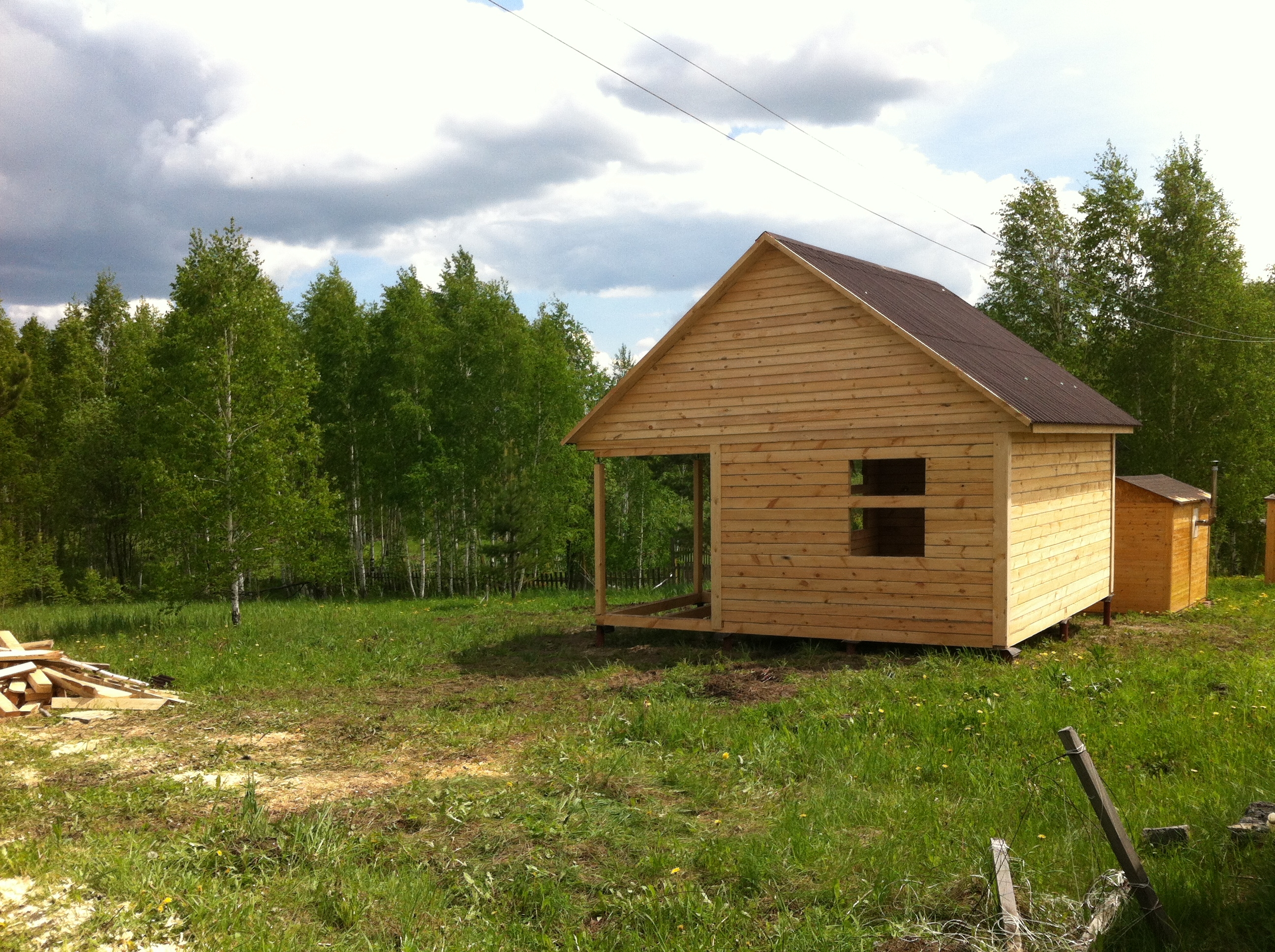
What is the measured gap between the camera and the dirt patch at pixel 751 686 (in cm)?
1098

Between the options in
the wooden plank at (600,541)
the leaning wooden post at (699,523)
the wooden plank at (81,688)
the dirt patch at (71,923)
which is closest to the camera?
the dirt patch at (71,923)

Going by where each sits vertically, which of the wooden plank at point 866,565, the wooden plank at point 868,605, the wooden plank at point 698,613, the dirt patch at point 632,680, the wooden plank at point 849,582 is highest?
the wooden plank at point 866,565

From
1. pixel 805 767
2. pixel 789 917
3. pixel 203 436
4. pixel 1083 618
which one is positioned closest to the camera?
pixel 789 917

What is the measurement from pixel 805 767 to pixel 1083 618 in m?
11.5

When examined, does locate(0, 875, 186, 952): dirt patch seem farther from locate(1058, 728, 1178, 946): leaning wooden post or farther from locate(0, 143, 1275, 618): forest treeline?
locate(0, 143, 1275, 618): forest treeline

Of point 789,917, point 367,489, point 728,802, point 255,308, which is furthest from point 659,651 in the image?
point 367,489

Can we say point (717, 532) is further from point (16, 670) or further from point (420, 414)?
point (420, 414)

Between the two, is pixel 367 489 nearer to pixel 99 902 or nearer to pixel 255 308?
pixel 255 308

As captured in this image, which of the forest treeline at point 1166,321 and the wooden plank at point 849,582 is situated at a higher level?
the forest treeline at point 1166,321

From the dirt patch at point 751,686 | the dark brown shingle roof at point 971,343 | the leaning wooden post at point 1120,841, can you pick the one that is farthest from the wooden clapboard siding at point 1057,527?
the leaning wooden post at point 1120,841

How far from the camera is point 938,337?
13.5 m

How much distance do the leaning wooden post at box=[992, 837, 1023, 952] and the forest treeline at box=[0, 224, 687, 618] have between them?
54.1ft

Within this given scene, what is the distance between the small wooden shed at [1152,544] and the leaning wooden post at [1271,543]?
5.22m

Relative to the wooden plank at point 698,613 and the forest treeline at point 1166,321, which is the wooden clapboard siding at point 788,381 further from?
the forest treeline at point 1166,321
